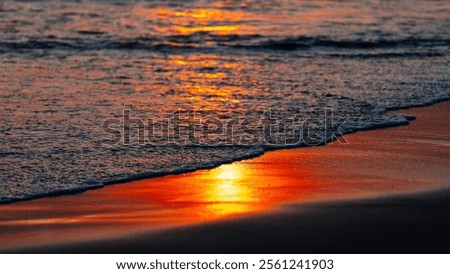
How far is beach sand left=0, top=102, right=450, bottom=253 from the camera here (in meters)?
5.30

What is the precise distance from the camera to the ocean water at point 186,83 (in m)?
7.29

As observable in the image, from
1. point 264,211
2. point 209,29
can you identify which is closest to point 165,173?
point 264,211

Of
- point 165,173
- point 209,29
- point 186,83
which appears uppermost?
point 165,173

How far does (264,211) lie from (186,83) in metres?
5.03

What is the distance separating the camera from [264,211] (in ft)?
19.3

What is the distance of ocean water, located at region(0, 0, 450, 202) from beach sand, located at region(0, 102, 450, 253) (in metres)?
0.37

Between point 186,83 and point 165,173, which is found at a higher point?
point 165,173

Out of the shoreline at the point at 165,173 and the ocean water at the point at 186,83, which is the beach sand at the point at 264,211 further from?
the ocean water at the point at 186,83

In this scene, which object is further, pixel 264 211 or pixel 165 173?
pixel 165 173

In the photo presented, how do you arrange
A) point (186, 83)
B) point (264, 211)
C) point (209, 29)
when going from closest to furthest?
point (264, 211) → point (186, 83) → point (209, 29)

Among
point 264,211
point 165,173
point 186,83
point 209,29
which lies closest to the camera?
point 264,211

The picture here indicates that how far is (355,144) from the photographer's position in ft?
25.5

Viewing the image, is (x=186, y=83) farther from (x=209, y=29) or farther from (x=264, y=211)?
(x=209, y=29)
